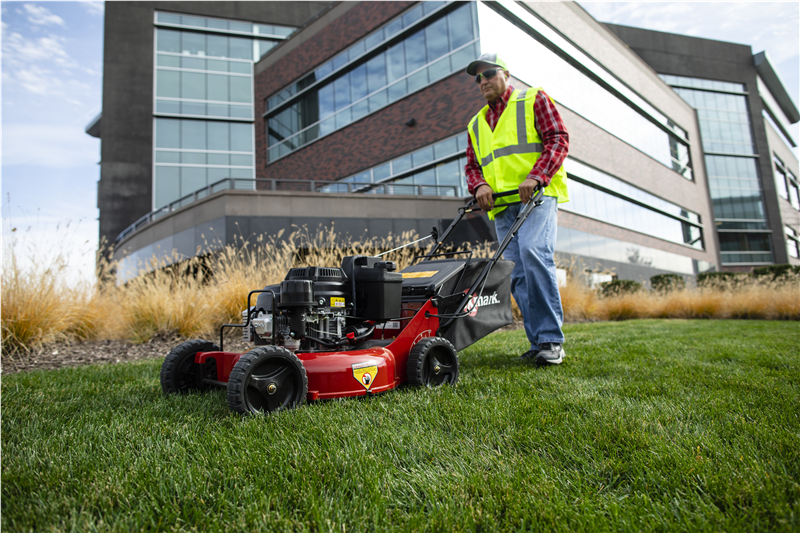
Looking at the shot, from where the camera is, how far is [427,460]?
1.50 metres

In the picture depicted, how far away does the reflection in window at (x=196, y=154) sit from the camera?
68.2 ft

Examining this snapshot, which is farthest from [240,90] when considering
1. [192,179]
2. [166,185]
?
[166,185]

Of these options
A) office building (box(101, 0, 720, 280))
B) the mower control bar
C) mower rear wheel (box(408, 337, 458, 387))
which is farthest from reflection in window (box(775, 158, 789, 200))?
mower rear wheel (box(408, 337, 458, 387))

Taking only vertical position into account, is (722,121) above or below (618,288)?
above

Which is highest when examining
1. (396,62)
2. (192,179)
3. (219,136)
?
(219,136)

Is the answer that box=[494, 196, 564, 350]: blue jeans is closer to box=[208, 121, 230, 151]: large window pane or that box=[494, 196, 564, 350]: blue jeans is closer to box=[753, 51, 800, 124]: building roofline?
box=[208, 121, 230, 151]: large window pane

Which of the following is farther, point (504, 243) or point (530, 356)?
point (530, 356)

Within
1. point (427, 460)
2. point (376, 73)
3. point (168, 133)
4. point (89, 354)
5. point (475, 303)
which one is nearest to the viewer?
point (427, 460)

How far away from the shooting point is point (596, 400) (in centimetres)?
211

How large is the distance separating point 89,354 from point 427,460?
452cm

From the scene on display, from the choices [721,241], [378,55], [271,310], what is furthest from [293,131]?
[721,241]

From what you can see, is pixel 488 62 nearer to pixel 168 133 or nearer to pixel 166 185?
pixel 166 185

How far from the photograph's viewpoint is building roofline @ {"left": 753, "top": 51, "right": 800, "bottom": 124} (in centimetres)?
3312

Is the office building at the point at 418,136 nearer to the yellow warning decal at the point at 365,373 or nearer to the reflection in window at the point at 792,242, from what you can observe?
the yellow warning decal at the point at 365,373
